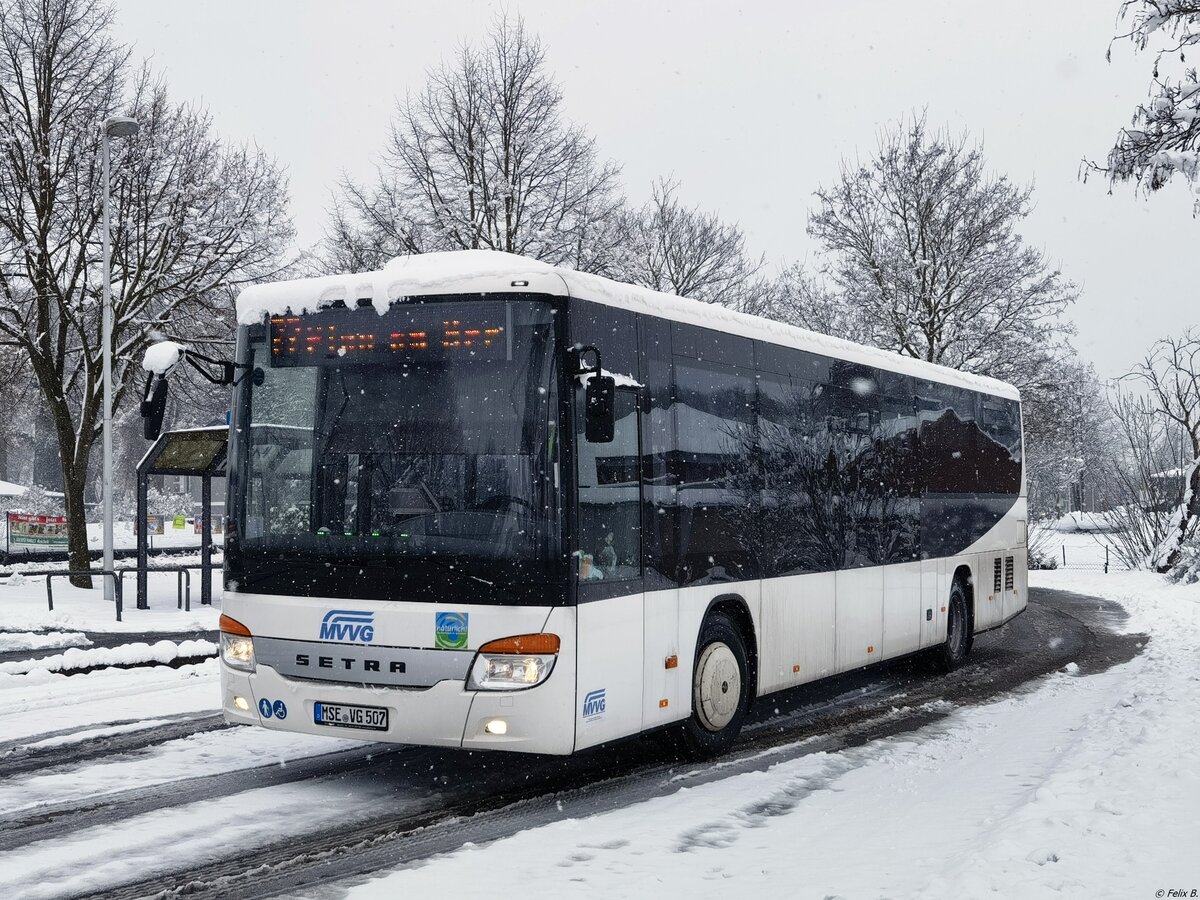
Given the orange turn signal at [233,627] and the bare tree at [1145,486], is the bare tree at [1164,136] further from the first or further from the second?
the bare tree at [1145,486]

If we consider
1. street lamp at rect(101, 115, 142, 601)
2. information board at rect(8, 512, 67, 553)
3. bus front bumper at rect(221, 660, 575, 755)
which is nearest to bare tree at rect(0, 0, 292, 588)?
street lamp at rect(101, 115, 142, 601)

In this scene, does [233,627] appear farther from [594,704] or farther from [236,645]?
[594,704]

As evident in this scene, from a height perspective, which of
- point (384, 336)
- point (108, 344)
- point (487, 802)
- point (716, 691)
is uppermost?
point (108, 344)

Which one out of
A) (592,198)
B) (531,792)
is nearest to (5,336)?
(592,198)

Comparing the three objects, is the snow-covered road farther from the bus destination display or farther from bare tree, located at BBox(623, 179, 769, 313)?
bare tree, located at BBox(623, 179, 769, 313)

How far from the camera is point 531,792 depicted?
755 cm

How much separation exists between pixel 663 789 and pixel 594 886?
7.25ft

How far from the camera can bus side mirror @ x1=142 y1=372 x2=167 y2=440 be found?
750 centimetres

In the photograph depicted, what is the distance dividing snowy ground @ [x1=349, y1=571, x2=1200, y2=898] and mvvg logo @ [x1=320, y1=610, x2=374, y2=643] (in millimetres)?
1516

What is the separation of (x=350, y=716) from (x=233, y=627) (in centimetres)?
108

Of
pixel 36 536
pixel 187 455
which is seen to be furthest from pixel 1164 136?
pixel 36 536

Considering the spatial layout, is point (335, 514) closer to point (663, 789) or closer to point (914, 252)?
point (663, 789)

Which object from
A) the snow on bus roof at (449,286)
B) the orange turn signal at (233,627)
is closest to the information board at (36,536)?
the orange turn signal at (233,627)

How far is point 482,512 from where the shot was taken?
691 centimetres
